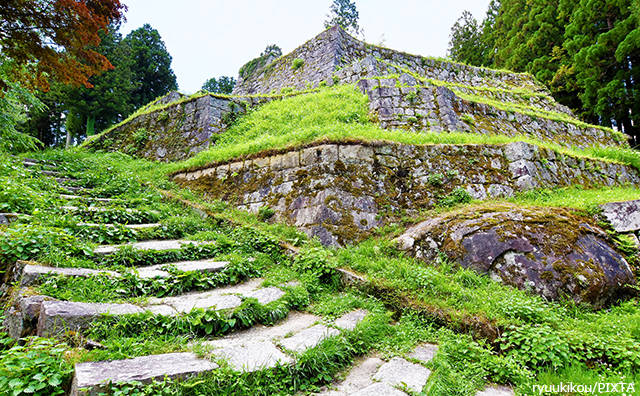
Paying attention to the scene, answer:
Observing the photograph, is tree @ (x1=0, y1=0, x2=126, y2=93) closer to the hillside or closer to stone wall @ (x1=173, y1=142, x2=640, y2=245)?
the hillside

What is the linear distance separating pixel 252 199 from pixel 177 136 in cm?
484

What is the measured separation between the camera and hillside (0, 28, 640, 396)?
2271 mm

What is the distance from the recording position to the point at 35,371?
174cm

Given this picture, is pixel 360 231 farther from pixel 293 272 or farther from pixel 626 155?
pixel 626 155

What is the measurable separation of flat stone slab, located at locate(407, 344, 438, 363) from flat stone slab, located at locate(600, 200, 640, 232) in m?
3.67

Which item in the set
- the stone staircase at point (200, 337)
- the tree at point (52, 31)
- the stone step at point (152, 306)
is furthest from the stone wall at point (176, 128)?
the stone step at point (152, 306)

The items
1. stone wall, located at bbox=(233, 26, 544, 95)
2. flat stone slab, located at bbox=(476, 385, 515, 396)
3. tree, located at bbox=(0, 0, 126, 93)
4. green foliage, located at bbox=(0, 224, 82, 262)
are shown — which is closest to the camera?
flat stone slab, located at bbox=(476, 385, 515, 396)

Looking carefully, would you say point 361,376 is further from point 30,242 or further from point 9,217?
point 9,217

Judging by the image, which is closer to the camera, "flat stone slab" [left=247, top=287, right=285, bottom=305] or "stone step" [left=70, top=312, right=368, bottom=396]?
"stone step" [left=70, top=312, right=368, bottom=396]

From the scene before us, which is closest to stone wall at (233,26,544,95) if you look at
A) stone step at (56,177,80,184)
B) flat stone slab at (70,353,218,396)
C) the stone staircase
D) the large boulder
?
stone step at (56,177,80,184)

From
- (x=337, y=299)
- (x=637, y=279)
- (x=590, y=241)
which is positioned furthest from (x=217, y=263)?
(x=637, y=279)

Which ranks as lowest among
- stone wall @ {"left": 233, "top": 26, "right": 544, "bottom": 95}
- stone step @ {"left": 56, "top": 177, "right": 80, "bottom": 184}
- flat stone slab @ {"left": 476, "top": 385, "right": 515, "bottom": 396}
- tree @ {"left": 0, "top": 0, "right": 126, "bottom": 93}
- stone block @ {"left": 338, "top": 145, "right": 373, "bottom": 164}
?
flat stone slab @ {"left": 476, "top": 385, "right": 515, "bottom": 396}

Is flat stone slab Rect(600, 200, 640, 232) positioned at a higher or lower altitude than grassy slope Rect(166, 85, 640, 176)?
lower

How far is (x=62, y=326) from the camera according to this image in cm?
218
